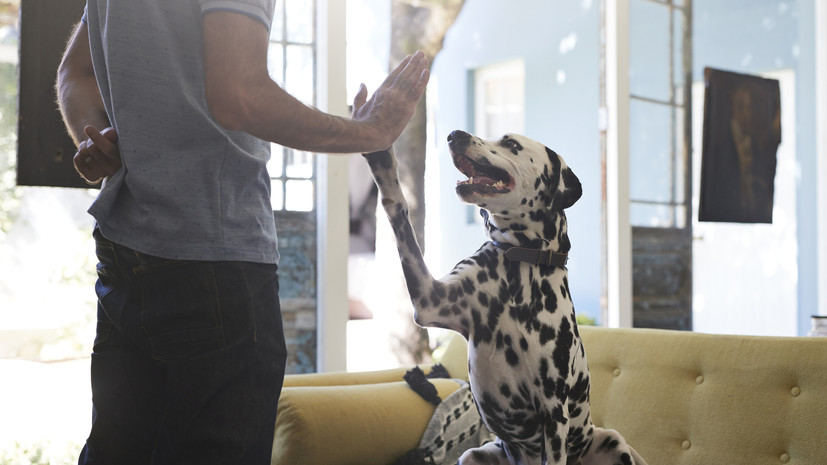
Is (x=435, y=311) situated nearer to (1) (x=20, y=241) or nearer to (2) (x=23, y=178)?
(2) (x=23, y=178)

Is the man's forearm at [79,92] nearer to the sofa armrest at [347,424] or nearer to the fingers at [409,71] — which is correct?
the fingers at [409,71]

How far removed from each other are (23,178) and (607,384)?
219 cm

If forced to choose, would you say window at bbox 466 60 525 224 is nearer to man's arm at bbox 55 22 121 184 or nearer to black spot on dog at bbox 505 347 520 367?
black spot on dog at bbox 505 347 520 367

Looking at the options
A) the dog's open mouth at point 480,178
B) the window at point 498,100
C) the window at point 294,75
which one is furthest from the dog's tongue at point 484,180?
the window at point 498,100

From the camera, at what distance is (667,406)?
2295mm

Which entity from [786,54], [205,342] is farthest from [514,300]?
[786,54]

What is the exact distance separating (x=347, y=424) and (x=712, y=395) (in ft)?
3.73

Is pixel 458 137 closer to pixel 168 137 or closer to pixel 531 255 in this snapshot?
pixel 531 255

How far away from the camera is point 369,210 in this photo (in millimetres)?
4930

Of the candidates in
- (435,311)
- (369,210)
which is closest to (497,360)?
(435,311)

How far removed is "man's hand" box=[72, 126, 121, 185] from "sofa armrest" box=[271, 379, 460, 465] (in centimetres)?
133

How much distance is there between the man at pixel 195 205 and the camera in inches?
41.5

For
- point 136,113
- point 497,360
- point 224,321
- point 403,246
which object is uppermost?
point 136,113

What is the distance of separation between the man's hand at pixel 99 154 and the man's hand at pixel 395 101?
0.38m
